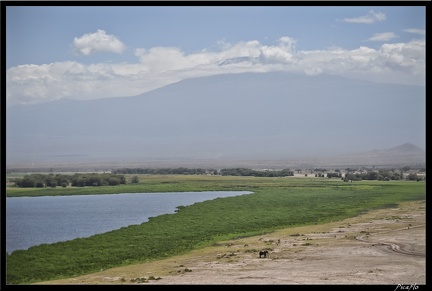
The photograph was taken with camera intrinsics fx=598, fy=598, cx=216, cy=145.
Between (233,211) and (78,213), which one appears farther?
(233,211)

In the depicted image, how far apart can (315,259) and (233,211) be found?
191cm

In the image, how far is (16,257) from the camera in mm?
10094

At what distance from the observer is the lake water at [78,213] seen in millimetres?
10398

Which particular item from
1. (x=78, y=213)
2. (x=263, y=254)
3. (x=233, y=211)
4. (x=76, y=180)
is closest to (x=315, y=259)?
(x=263, y=254)

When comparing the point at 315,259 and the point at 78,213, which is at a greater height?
the point at 78,213

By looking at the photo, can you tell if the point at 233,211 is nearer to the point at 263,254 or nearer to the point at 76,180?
the point at 263,254

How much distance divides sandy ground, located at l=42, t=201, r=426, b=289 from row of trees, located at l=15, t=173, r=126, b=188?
1752mm

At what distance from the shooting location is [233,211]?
1155 centimetres

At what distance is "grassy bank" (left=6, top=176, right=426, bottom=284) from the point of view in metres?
10.8

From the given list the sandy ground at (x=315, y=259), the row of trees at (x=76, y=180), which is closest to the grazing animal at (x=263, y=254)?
the sandy ground at (x=315, y=259)

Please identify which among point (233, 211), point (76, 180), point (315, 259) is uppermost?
point (76, 180)

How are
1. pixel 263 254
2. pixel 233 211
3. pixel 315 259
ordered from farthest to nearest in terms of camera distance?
1. pixel 233 211
2. pixel 263 254
3. pixel 315 259

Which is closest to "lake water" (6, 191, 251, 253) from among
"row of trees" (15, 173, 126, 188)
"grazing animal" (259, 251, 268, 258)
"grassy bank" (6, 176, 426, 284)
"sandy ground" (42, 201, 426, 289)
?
"grassy bank" (6, 176, 426, 284)

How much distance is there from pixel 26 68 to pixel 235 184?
441 centimetres
